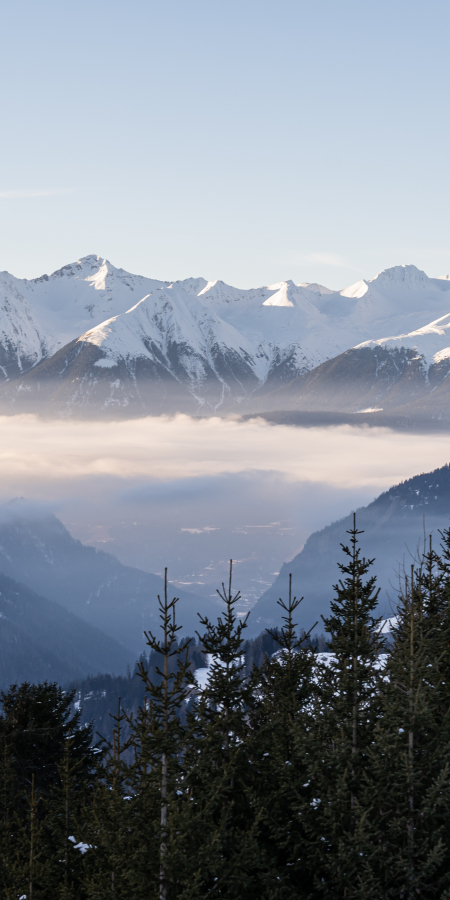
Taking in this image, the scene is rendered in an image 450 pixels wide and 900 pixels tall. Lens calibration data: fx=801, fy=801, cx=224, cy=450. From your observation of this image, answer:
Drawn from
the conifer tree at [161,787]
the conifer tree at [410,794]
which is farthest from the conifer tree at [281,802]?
the conifer tree at [161,787]

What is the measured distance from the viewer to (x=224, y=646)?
23.8 m

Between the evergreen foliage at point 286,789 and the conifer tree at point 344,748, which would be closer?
the evergreen foliage at point 286,789

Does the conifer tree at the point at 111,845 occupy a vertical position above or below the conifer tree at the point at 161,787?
below

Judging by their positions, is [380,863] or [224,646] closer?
[380,863]

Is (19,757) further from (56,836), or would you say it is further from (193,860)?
(193,860)

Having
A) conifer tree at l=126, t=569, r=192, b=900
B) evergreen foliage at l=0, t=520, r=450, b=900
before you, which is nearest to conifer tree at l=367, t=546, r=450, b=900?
evergreen foliage at l=0, t=520, r=450, b=900

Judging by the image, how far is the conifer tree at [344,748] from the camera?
70.8ft

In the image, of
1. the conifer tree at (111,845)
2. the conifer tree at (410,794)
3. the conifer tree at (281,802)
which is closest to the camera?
the conifer tree at (410,794)

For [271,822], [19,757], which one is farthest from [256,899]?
[19,757]

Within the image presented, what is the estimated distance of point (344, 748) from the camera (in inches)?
891

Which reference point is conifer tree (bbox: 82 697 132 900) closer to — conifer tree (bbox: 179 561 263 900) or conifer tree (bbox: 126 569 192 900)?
conifer tree (bbox: 126 569 192 900)

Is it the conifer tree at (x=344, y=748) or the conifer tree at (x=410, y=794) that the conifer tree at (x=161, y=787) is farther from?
the conifer tree at (x=410, y=794)

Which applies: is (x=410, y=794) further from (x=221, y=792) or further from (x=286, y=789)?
(x=221, y=792)

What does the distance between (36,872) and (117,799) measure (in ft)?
15.7
